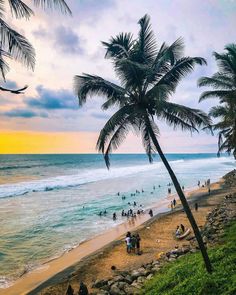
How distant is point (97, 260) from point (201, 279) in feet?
38.2

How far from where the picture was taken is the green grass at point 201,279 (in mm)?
9117

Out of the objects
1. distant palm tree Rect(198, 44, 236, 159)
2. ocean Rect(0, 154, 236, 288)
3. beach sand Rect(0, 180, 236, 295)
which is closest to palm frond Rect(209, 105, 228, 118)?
distant palm tree Rect(198, 44, 236, 159)

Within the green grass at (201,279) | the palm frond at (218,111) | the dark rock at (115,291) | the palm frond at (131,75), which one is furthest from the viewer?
the palm frond at (218,111)

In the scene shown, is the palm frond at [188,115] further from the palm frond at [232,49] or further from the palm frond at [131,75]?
the palm frond at [232,49]

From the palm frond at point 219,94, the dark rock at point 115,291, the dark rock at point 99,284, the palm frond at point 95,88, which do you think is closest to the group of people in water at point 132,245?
the dark rock at point 99,284

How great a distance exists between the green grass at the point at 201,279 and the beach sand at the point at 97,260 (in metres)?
5.66

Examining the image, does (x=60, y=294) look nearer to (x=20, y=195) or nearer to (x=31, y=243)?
(x=31, y=243)

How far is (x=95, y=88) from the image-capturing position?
35.6 ft

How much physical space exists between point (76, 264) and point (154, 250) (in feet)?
17.4

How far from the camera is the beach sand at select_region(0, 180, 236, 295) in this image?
17.0 meters

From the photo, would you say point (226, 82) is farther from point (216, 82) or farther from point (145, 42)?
point (145, 42)

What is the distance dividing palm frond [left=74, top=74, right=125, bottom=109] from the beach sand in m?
9.84

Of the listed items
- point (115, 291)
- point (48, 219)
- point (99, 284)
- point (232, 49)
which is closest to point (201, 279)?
point (115, 291)

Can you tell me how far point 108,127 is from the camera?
10.4 m
